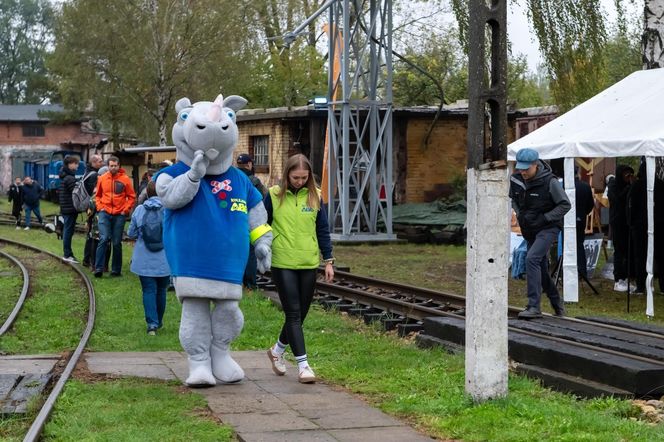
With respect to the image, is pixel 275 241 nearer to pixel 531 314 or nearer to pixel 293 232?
pixel 293 232

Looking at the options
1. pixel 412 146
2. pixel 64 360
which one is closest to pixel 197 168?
pixel 64 360

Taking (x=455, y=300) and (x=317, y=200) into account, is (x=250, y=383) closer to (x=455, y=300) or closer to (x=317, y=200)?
(x=317, y=200)

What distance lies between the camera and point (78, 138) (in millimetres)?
76188

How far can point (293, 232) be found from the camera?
9266mm

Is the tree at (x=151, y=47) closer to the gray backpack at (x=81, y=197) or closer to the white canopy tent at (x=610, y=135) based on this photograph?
the gray backpack at (x=81, y=197)

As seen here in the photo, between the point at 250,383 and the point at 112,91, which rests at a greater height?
the point at 112,91

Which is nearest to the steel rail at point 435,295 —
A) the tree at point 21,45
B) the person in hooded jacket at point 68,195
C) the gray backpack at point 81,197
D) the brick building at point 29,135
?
the gray backpack at point 81,197

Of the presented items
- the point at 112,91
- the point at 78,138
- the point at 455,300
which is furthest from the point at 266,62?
the point at 455,300

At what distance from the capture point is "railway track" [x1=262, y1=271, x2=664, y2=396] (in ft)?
26.8

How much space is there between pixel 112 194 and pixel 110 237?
0.68 m

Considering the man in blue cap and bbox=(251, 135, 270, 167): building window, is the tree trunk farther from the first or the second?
bbox=(251, 135, 270, 167): building window

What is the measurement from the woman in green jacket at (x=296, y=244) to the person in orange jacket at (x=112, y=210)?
8.86 metres

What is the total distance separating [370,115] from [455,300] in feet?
44.3

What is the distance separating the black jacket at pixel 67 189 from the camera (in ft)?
65.5
